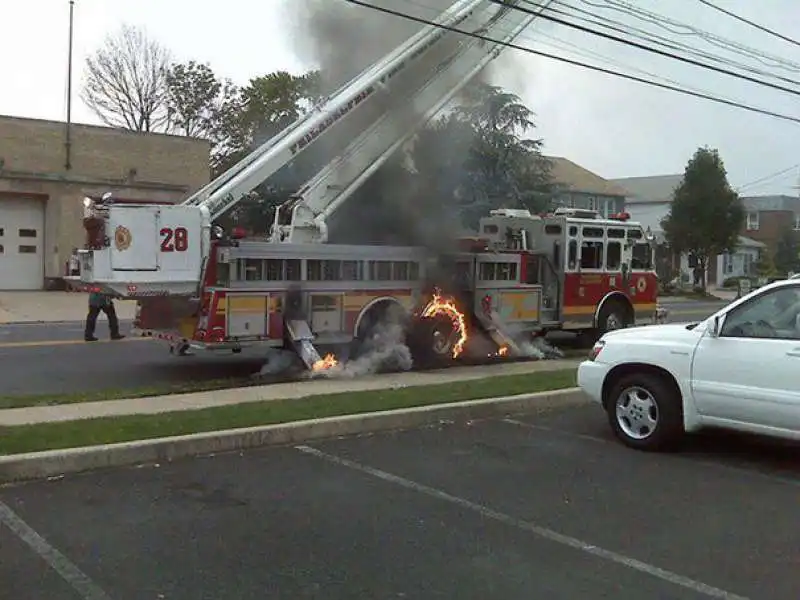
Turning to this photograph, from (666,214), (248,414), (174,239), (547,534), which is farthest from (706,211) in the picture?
(547,534)

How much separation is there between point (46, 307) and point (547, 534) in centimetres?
2039

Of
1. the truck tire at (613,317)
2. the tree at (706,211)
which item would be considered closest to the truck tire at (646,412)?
the truck tire at (613,317)

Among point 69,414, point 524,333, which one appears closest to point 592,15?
point 524,333

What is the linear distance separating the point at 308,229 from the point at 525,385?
4.10 m

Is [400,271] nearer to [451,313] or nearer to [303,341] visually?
[451,313]

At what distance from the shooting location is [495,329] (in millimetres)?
13445

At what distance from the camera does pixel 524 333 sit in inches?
555

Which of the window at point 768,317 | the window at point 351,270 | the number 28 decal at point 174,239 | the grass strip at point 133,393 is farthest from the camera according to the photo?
the window at point 351,270

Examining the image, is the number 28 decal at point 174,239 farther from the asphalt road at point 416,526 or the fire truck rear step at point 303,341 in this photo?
the asphalt road at point 416,526

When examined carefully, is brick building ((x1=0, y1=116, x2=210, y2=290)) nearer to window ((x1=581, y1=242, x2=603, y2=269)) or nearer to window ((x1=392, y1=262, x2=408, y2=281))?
window ((x1=581, y1=242, x2=603, y2=269))

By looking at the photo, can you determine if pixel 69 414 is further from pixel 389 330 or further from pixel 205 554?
pixel 389 330

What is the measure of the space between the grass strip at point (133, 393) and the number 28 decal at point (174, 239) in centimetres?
163

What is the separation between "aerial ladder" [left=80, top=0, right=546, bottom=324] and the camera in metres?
10.2

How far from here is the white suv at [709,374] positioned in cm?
670
